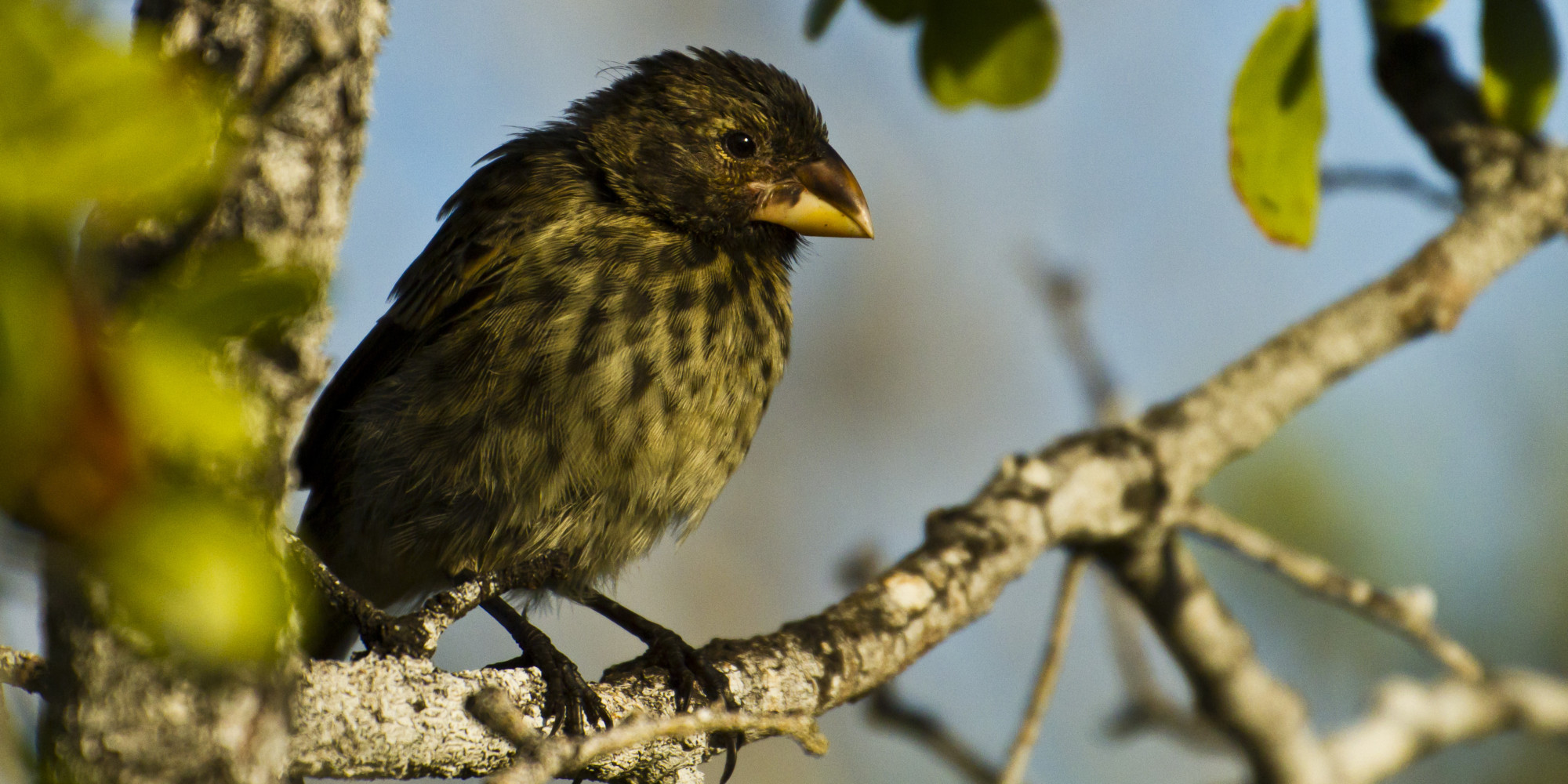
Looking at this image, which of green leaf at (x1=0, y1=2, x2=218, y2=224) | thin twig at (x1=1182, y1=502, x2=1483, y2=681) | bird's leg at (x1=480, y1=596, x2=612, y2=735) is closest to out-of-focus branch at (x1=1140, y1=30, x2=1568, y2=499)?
thin twig at (x1=1182, y1=502, x2=1483, y2=681)

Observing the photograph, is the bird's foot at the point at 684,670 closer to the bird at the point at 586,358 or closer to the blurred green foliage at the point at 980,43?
the bird at the point at 586,358

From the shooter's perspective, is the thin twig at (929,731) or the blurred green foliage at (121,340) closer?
the blurred green foliage at (121,340)

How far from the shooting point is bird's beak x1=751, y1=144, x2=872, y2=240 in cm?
327

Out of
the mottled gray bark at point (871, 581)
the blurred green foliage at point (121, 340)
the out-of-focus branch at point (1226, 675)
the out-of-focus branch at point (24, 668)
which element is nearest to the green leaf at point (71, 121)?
the blurred green foliage at point (121, 340)

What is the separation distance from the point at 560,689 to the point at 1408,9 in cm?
211

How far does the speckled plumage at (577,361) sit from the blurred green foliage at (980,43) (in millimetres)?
727

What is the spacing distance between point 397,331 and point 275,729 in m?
2.09

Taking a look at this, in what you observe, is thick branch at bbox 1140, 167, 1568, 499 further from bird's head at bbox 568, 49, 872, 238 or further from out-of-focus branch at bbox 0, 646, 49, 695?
out-of-focus branch at bbox 0, 646, 49, 695

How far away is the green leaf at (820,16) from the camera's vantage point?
2545 mm

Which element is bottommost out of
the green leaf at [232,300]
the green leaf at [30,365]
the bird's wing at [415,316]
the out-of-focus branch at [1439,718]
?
the green leaf at [30,365]

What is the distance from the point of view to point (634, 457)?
9.20 ft

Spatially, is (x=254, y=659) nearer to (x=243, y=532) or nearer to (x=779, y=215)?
(x=243, y=532)

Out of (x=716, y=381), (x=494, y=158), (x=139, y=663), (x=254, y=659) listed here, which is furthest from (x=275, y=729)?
(x=494, y=158)

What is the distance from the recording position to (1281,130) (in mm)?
2326
